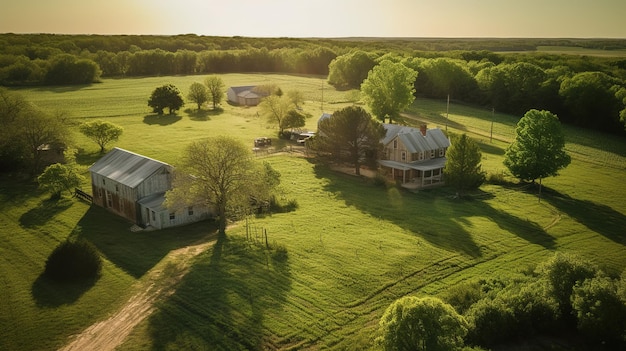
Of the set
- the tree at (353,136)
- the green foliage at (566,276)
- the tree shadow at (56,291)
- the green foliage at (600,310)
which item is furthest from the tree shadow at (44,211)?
the green foliage at (600,310)

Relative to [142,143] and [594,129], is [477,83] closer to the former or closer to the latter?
[594,129]

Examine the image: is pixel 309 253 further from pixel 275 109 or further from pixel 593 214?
pixel 275 109

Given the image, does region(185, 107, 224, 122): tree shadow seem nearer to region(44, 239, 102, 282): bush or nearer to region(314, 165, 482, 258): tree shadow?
region(314, 165, 482, 258): tree shadow

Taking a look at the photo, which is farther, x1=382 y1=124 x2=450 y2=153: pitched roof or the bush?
x1=382 y1=124 x2=450 y2=153: pitched roof

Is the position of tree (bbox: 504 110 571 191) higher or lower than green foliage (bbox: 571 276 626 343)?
higher

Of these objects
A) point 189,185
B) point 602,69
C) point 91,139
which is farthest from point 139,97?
point 602,69

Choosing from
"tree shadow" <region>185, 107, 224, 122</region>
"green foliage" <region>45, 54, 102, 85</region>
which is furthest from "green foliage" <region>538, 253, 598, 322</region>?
"green foliage" <region>45, 54, 102, 85</region>
